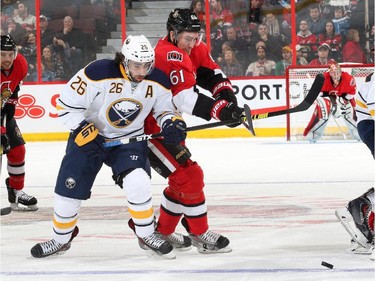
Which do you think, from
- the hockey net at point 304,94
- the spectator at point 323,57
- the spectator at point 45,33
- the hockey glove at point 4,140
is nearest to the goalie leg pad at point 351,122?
the hockey net at point 304,94

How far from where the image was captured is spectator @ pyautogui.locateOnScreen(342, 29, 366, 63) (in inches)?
425

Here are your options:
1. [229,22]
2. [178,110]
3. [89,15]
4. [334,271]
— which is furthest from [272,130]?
[334,271]

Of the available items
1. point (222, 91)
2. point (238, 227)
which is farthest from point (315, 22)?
point (222, 91)

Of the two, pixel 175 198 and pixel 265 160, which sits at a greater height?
pixel 175 198

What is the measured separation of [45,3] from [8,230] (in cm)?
721

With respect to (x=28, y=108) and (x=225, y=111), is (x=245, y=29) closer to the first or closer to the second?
(x=28, y=108)

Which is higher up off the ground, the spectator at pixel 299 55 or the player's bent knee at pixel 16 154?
the player's bent knee at pixel 16 154

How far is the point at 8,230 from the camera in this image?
452 cm

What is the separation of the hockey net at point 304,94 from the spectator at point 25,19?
3043 millimetres

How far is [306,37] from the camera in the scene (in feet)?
35.8

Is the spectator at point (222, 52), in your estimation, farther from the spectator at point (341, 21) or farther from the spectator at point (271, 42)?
the spectator at point (341, 21)

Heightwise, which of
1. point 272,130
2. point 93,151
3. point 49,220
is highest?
point 93,151

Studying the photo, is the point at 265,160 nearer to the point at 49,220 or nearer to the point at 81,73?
the point at 49,220

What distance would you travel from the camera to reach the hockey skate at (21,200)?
209 inches
